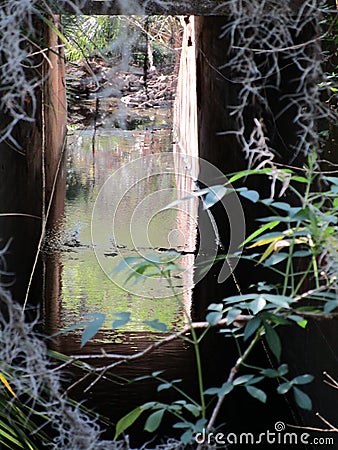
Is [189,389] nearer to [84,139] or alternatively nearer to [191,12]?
[191,12]

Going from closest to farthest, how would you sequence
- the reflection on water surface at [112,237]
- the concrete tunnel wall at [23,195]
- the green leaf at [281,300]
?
the green leaf at [281,300], the concrete tunnel wall at [23,195], the reflection on water surface at [112,237]

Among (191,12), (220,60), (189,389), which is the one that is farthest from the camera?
(220,60)

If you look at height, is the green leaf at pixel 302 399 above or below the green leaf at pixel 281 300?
below

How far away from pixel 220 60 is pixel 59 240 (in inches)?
83.2

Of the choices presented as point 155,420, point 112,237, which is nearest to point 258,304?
point 155,420

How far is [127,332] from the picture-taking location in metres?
4.38

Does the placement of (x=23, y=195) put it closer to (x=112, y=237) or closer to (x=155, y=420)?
(x=112, y=237)

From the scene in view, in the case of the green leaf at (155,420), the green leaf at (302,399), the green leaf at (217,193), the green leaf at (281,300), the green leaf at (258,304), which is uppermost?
the green leaf at (217,193)

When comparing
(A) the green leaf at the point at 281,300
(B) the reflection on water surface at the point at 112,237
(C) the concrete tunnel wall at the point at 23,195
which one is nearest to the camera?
(A) the green leaf at the point at 281,300

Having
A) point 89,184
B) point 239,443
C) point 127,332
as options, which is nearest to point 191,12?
point 239,443

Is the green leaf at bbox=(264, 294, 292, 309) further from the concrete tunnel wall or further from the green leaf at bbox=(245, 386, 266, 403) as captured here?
the concrete tunnel wall

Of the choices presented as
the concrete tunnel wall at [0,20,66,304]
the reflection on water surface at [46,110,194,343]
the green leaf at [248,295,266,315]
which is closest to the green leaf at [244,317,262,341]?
the green leaf at [248,295,266,315]

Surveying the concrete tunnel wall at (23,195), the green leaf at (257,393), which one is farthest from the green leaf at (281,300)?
the concrete tunnel wall at (23,195)

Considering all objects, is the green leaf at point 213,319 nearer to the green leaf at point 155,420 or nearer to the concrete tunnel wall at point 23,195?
the green leaf at point 155,420
